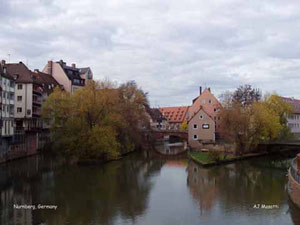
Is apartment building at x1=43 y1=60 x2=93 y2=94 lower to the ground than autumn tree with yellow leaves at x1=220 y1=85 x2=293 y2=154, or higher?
higher

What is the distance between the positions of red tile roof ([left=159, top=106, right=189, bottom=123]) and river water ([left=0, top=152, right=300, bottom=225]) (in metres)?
65.1

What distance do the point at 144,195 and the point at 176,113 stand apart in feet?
276

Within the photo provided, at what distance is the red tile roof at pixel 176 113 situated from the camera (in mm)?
108562

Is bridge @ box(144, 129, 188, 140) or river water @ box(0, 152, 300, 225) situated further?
bridge @ box(144, 129, 188, 140)

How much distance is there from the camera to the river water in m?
21.1

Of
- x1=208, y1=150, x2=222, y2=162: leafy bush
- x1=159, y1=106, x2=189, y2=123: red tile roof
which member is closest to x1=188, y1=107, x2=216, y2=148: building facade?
x1=208, y1=150, x2=222, y2=162: leafy bush

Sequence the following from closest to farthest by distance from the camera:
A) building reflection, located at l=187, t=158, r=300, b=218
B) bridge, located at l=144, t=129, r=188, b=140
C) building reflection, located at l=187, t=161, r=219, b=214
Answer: building reflection, located at l=187, t=158, r=300, b=218, building reflection, located at l=187, t=161, r=219, b=214, bridge, located at l=144, t=129, r=188, b=140

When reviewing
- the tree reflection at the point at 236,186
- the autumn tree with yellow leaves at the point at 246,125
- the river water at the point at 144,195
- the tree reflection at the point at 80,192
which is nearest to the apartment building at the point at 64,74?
the river water at the point at 144,195

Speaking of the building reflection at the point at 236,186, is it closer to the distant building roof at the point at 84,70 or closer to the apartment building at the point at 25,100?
the apartment building at the point at 25,100

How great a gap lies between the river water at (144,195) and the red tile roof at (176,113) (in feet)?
214

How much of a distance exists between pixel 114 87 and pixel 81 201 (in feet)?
87.9

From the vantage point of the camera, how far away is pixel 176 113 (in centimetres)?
11094

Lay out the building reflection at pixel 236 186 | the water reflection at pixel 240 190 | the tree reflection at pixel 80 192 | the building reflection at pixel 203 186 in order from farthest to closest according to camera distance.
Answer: the building reflection at pixel 203 186, the building reflection at pixel 236 186, the water reflection at pixel 240 190, the tree reflection at pixel 80 192

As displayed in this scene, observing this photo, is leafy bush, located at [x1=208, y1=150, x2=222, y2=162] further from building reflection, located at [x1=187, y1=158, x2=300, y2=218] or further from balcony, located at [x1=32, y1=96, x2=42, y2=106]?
balcony, located at [x1=32, y1=96, x2=42, y2=106]
